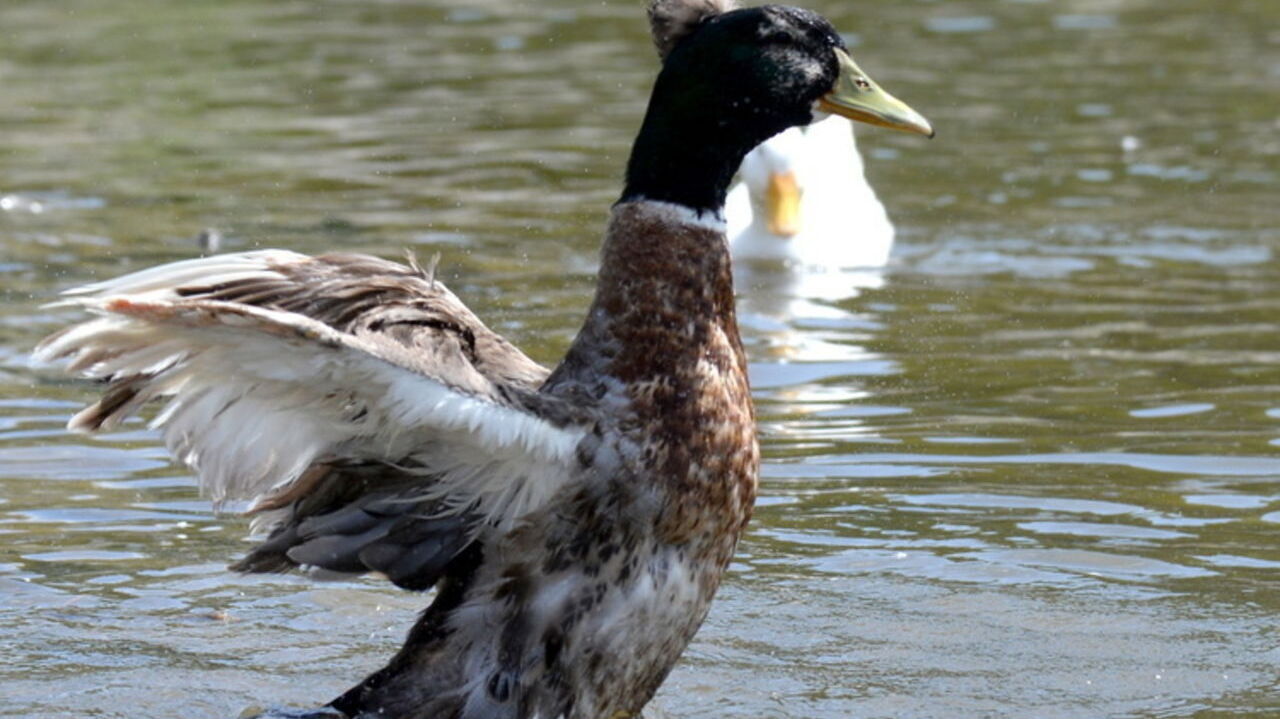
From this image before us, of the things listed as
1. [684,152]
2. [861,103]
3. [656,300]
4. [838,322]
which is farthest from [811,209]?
[656,300]

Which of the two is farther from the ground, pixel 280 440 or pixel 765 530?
pixel 280 440

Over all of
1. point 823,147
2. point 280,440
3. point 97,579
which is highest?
point 823,147

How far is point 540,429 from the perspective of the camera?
465 cm

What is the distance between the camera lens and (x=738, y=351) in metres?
5.15

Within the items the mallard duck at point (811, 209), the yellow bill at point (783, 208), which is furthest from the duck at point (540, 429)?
the yellow bill at point (783, 208)

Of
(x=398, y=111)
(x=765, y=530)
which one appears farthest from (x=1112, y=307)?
(x=398, y=111)

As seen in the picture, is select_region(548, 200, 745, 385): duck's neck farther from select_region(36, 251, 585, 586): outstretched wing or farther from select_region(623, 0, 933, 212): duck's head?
select_region(36, 251, 585, 586): outstretched wing

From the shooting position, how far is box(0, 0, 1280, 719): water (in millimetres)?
5898

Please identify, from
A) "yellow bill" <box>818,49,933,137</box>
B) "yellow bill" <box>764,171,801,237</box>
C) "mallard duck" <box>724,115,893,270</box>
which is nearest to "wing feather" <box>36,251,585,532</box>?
"yellow bill" <box>818,49,933,137</box>

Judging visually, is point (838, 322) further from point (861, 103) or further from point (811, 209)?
point (861, 103)

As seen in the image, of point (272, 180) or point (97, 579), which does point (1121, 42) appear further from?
point (97, 579)

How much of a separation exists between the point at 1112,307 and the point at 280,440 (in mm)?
5892

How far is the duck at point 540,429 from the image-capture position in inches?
182

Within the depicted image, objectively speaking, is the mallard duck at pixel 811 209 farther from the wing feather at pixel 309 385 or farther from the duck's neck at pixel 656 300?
the wing feather at pixel 309 385
